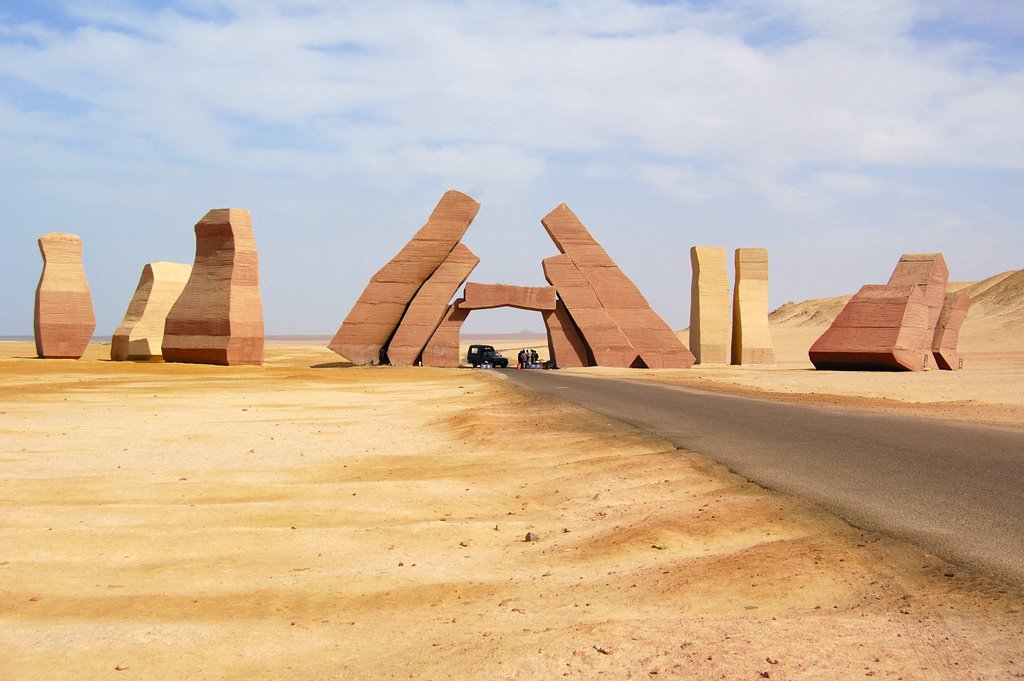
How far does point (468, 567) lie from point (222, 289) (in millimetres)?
26120

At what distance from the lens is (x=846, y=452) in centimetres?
897

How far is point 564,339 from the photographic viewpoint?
34000mm

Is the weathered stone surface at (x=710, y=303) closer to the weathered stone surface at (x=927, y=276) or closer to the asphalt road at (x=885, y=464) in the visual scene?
the weathered stone surface at (x=927, y=276)

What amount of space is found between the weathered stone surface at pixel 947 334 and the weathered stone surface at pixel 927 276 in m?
0.97

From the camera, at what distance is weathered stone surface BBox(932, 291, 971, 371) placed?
32.2 meters

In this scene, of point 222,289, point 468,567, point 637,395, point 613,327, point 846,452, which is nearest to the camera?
point 468,567

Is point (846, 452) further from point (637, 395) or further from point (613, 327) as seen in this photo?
point (613, 327)

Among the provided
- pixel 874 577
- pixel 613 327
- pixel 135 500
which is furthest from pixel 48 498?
pixel 613 327

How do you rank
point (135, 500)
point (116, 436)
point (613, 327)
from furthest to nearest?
point (613, 327)
point (116, 436)
point (135, 500)

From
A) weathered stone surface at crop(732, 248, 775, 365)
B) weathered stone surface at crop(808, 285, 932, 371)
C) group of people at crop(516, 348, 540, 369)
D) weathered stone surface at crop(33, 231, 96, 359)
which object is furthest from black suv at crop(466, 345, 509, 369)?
weathered stone surface at crop(33, 231, 96, 359)

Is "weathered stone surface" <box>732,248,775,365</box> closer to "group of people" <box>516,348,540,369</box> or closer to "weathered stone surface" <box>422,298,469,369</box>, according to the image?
"group of people" <box>516,348,540,369</box>

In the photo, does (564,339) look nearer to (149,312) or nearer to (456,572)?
(149,312)

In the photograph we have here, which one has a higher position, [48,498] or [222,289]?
[222,289]

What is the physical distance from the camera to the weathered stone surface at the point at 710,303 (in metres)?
39.8
